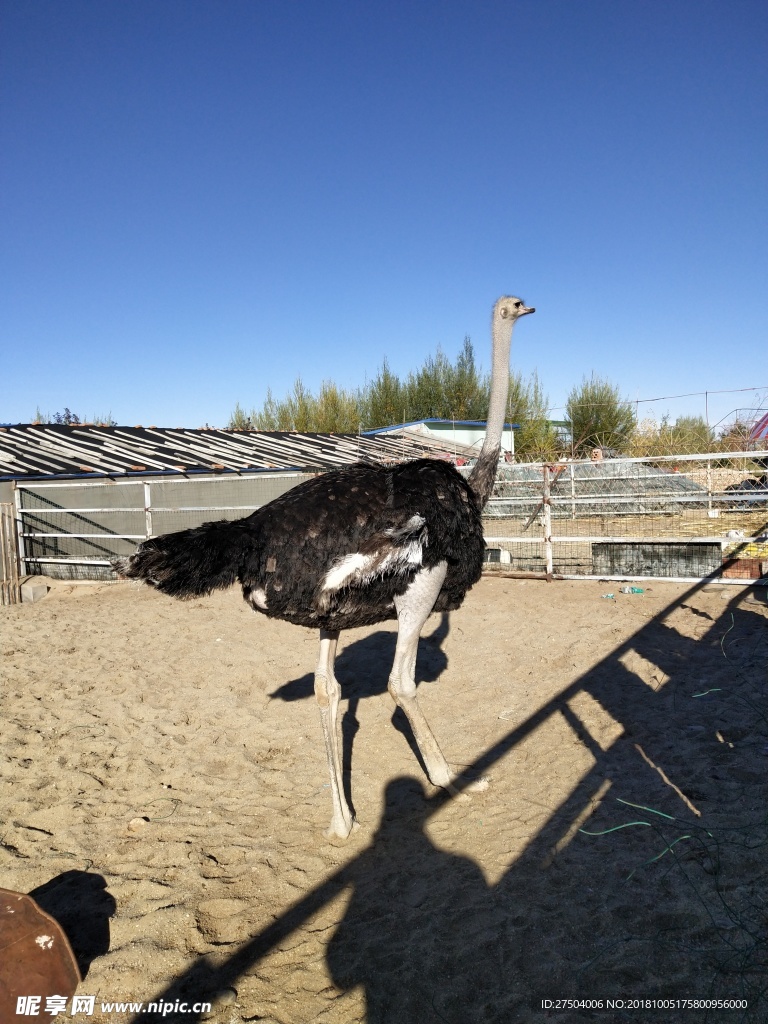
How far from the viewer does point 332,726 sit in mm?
Result: 3174

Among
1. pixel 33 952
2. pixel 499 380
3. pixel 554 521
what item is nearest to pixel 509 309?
pixel 499 380

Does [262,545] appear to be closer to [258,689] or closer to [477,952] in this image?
[477,952]

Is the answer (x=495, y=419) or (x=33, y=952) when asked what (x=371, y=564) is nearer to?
(x=495, y=419)

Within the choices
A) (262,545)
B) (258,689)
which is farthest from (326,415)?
(262,545)

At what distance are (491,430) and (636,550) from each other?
15.2 feet


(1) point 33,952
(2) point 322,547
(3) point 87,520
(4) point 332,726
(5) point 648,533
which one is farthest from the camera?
(3) point 87,520

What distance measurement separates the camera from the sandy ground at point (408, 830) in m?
2.11

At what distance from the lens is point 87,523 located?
419 inches

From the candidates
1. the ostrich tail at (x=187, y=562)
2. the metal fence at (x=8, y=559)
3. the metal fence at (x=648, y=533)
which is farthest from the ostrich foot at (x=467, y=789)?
the metal fence at (x=8, y=559)

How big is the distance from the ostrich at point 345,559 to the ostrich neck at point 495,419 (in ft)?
0.77

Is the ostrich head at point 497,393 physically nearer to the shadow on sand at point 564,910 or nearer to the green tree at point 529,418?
the shadow on sand at point 564,910

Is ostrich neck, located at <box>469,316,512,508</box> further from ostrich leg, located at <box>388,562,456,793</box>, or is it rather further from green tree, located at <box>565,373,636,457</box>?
green tree, located at <box>565,373,636,457</box>

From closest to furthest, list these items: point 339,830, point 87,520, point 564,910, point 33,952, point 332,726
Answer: point 33,952 < point 564,910 < point 339,830 < point 332,726 < point 87,520

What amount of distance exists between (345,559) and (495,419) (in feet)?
4.73
